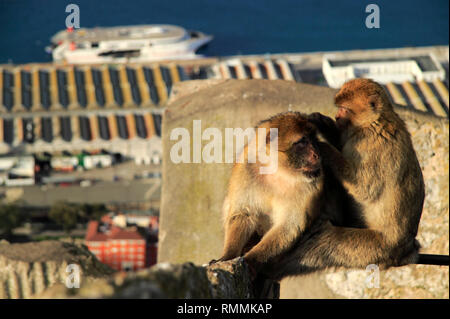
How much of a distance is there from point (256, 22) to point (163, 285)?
40.0 meters

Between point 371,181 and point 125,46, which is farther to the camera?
point 125,46

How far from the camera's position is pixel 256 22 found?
4072 centimetres

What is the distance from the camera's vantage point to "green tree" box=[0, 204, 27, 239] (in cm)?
2009

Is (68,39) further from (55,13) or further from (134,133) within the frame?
(134,133)

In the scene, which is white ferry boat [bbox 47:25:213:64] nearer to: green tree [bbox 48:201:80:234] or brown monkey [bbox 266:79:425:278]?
green tree [bbox 48:201:80:234]

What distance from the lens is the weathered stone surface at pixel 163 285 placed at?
1.48 m

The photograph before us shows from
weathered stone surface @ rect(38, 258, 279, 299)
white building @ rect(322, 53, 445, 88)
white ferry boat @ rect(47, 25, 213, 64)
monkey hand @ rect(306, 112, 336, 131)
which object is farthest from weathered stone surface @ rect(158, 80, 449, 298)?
white ferry boat @ rect(47, 25, 213, 64)

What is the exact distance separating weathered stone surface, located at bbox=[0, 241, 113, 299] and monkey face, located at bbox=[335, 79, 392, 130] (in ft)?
4.73

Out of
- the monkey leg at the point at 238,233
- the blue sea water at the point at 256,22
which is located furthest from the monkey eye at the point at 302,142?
the blue sea water at the point at 256,22

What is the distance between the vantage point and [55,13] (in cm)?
3981

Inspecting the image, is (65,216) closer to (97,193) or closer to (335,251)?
(97,193)

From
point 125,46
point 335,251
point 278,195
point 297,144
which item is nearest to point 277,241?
point 278,195
